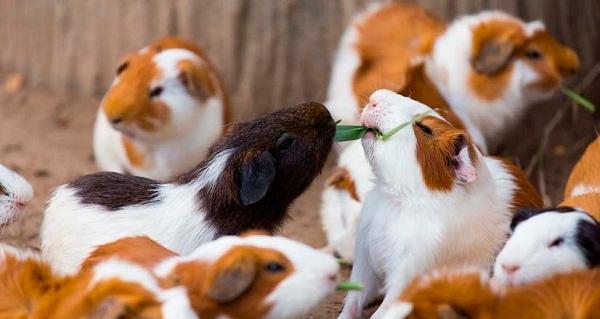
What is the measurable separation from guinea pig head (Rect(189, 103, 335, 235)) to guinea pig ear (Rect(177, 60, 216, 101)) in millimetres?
1521

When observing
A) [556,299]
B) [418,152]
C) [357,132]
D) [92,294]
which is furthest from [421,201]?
[92,294]

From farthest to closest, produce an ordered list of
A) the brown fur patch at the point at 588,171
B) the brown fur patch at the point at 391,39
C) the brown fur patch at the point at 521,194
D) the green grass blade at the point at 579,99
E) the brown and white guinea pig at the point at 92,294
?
the brown fur patch at the point at 391,39
the green grass blade at the point at 579,99
the brown fur patch at the point at 588,171
the brown fur patch at the point at 521,194
the brown and white guinea pig at the point at 92,294

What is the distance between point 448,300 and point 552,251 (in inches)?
19.1

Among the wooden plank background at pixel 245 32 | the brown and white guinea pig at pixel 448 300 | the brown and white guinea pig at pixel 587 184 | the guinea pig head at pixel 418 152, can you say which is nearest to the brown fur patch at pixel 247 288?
the brown and white guinea pig at pixel 448 300

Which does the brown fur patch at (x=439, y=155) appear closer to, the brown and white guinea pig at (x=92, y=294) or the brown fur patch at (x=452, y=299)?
the brown fur patch at (x=452, y=299)

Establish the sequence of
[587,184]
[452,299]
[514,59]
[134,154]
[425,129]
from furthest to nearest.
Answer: [514,59] < [134,154] < [587,184] < [425,129] < [452,299]

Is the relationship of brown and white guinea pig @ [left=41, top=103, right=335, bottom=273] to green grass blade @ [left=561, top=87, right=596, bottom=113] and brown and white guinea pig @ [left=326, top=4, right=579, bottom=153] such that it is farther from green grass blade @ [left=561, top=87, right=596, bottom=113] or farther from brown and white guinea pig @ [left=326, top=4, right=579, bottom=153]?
brown and white guinea pig @ [left=326, top=4, right=579, bottom=153]

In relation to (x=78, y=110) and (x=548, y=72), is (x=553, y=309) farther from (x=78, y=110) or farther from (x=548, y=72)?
(x=78, y=110)

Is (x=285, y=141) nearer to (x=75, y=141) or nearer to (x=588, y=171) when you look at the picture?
(x=588, y=171)

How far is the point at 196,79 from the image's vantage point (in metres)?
6.00

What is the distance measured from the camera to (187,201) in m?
4.43

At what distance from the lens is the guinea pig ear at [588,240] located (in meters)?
3.88

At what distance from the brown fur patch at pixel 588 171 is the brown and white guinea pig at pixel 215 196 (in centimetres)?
118

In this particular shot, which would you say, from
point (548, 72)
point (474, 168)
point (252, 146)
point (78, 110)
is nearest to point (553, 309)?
point (474, 168)
